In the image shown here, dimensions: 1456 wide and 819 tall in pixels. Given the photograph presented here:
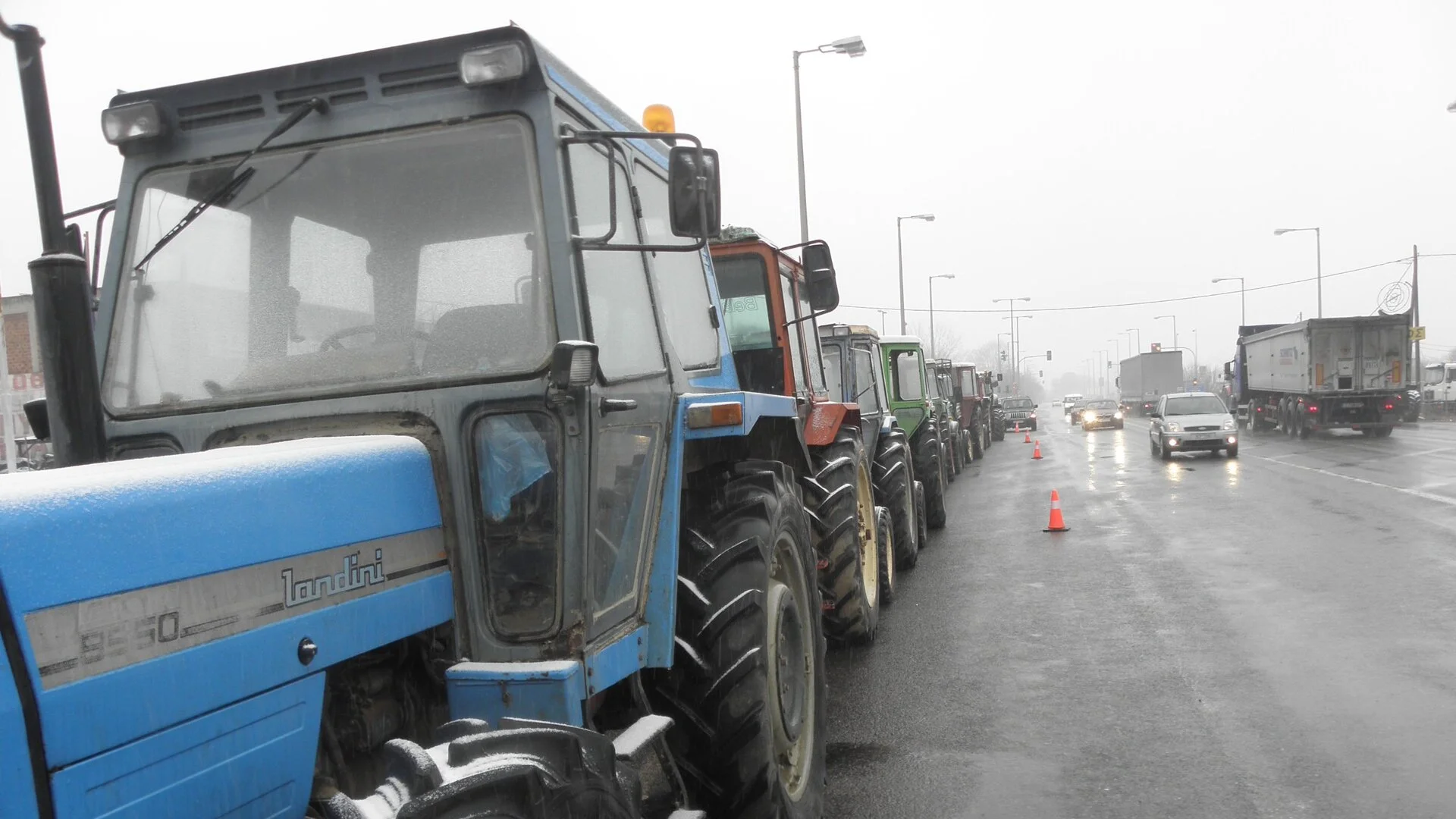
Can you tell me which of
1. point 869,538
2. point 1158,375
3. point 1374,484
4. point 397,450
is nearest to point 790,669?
point 397,450

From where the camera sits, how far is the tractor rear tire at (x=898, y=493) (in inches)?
389

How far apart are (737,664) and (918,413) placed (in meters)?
11.1

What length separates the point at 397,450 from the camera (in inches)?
104

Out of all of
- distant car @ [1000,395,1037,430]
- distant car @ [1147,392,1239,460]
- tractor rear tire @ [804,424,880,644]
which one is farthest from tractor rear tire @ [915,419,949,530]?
distant car @ [1000,395,1037,430]

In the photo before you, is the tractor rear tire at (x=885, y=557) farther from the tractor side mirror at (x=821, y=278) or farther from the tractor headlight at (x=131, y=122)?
the tractor headlight at (x=131, y=122)

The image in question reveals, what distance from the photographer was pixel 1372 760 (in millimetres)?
4730

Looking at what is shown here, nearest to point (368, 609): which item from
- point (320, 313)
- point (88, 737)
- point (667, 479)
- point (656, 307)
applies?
point (88, 737)

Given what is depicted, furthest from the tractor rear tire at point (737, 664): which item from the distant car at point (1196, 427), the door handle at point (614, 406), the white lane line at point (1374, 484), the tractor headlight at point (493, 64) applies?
the distant car at point (1196, 427)

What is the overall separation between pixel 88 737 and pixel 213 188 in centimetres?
182

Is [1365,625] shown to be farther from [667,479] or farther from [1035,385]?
[1035,385]

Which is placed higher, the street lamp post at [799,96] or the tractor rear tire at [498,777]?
the street lamp post at [799,96]

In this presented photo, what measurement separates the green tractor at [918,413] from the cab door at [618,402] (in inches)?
380

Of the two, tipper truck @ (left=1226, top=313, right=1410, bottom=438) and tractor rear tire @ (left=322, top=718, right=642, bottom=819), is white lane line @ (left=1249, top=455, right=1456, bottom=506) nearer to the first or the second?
tipper truck @ (left=1226, top=313, right=1410, bottom=438)

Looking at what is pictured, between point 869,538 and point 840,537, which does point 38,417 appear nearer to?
point 840,537
